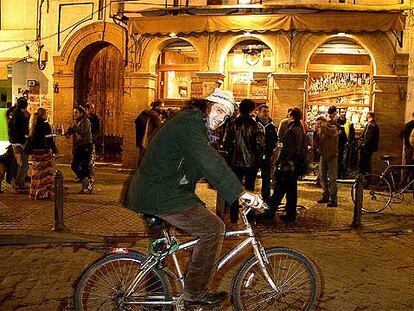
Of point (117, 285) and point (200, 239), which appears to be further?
point (117, 285)

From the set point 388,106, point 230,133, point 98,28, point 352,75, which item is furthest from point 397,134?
point 98,28

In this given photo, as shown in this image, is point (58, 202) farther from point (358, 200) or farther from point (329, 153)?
point (329, 153)

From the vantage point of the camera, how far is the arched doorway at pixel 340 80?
1513cm

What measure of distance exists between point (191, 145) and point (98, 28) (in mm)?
13242

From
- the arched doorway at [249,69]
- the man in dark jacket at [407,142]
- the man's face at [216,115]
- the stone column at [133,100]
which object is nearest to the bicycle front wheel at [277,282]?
the man's face at [216,115]

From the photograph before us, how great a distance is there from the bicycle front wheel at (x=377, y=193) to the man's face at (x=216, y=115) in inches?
270

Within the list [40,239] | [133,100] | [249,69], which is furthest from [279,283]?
[133,100]

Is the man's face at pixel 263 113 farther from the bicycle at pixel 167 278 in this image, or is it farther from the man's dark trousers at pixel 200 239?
the man's dark trousers at pixel 200 239

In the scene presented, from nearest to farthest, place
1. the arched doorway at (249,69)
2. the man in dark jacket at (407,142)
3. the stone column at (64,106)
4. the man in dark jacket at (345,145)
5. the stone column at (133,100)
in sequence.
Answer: the man in dark jacket at (407,142) < the man in dark jacket at (345,145) < the arched doorway at (249,69) < the stone column at (133,100) < the stone column at (64,106)

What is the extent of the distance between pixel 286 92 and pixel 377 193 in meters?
4.67

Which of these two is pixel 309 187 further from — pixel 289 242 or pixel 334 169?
pixel 289 242

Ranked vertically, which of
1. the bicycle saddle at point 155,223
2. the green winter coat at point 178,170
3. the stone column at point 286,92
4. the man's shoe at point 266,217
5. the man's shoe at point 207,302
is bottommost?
the man's shoe at point 266,217

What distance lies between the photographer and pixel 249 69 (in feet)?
51.5

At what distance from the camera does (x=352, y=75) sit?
1521cm
